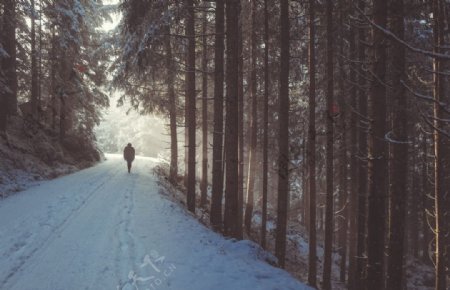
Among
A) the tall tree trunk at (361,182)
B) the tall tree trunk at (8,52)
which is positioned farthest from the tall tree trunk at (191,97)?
the tall tree trunk at (8,52)

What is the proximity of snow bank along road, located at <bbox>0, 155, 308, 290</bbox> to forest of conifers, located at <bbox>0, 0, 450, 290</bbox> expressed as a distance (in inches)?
74.9

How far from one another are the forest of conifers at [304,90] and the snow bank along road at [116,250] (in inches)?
74.9

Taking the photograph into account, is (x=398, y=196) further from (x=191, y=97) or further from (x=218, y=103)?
(x=191, y=97)

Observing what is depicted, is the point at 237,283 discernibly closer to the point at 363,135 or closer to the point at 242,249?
the point at 242,249

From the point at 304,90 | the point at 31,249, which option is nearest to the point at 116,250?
the point at 31,249

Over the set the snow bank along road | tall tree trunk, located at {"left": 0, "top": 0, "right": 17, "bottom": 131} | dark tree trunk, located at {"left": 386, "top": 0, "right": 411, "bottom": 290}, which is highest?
tall tree trunk, located at {"left": 0, "top": 0, "right": 17, "bottom": 131}

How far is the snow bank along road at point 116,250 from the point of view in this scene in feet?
25.2

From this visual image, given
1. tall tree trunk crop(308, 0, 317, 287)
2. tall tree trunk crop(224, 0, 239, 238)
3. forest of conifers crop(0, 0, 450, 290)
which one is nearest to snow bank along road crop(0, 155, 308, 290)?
tall tree trunk crop(224, 0, 239, 238)

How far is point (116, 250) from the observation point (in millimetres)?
9227

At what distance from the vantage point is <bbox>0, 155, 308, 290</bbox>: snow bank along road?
7.68 m

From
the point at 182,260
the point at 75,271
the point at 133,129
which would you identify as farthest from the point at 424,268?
the point at 133,129

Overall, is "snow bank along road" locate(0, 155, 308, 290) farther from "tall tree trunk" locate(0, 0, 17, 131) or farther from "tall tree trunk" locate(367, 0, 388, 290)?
"tall tree trunk" locate(0, 0, 17, 131)

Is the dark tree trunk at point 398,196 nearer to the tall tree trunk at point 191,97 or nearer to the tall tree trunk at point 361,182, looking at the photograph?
the tall tree trunk at point 361,182

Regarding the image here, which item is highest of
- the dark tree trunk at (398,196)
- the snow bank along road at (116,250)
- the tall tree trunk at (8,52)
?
the tall tree trunk at (8,52)
